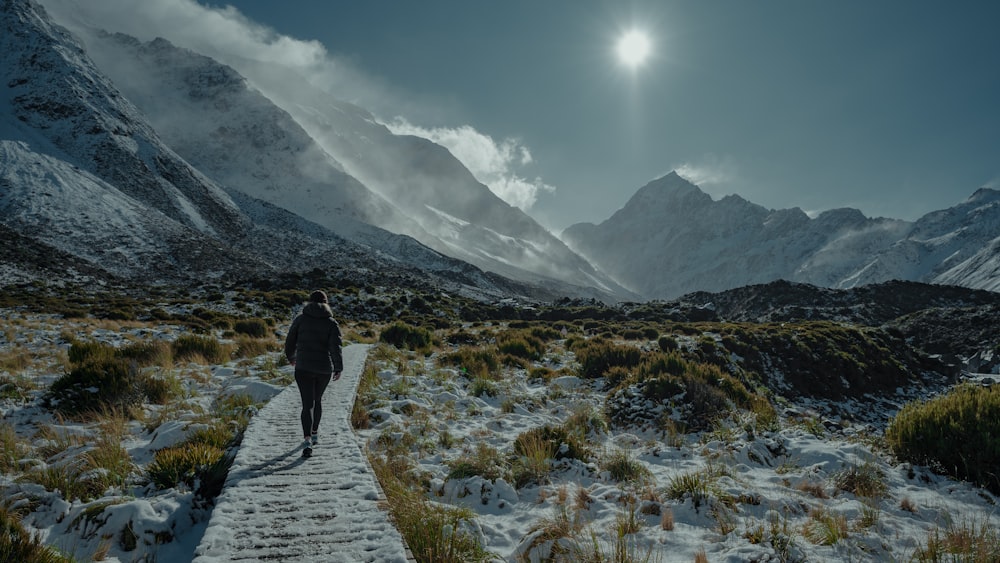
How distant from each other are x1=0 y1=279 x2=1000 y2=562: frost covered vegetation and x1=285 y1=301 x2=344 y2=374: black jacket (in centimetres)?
150

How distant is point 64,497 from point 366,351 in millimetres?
11544

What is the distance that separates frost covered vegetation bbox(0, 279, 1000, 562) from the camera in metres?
4.12

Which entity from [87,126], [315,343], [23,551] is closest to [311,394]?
[315,343]

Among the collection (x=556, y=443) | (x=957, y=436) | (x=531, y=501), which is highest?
(x=957, y=436)

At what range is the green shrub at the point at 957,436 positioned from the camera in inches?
206

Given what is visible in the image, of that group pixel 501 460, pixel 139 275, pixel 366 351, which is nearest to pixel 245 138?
pixel 139 275

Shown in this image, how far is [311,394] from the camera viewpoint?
683 cm

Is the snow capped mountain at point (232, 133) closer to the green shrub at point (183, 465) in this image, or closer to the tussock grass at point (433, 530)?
the green shrub at point (183, 465)

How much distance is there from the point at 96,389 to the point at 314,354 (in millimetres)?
4775

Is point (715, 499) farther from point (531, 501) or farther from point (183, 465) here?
point (183, 465)

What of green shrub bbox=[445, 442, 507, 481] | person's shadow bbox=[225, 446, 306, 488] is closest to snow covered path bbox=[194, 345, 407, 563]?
person's shadow bbox=[225, 446, 306, 488]

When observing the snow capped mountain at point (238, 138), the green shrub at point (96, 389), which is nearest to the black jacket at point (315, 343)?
the green shrub at point (96, 389)

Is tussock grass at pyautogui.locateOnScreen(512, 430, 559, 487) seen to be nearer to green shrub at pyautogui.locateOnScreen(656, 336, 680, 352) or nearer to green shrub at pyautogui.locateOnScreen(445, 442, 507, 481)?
green shrub at pyautogui.locateOnScreen(445, 442, 507, 481)

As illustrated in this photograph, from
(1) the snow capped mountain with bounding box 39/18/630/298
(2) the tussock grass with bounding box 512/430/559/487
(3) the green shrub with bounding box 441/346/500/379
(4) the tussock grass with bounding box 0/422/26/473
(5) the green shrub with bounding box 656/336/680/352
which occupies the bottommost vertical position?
(4) the tussock grass with bounding box 0/422/26/473
